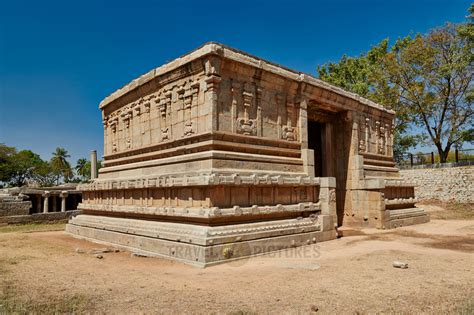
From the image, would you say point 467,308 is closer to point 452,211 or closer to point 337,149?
point 337,149

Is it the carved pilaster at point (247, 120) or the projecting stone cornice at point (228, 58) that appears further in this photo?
the carved pilaster at point (247, 120)

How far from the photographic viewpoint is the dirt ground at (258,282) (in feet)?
17.7

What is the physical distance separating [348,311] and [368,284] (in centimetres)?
159

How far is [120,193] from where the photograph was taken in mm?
13648

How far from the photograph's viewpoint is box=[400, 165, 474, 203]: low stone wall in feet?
84.7

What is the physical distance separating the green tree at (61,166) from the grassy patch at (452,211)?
6295 centimetres

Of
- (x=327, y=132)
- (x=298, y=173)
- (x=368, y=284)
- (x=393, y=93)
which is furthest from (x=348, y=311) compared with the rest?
(x=393, y=93)

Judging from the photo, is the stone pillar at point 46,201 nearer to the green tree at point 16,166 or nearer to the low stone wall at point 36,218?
the low stone wall at point 36,218

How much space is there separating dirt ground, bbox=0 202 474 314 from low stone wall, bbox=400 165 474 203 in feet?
57.3

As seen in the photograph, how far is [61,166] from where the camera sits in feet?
234

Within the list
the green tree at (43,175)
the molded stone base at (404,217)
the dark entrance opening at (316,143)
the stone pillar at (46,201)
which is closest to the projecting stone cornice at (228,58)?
the dark entrance opening at (316,143)

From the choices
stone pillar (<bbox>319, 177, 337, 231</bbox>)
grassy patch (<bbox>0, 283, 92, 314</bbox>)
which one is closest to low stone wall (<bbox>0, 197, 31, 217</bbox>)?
grassy patch (<bbox>0, 283, 92, 314</bbox>)

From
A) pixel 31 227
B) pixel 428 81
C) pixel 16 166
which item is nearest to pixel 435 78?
pixel 428 81

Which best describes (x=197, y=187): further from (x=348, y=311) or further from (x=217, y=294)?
(x=348, y=311)
